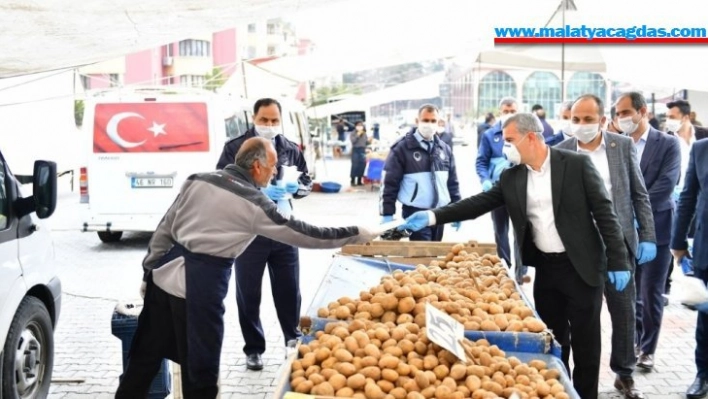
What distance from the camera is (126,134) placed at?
11.0 meters

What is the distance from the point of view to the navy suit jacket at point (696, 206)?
515cm

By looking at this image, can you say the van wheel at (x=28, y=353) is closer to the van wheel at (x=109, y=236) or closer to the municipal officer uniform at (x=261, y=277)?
the municipal officer uniform at (x=261, y=277)

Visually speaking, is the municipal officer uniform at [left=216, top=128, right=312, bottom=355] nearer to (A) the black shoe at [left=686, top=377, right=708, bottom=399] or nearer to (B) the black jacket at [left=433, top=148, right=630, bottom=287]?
(B) the black jacket at [left=433, top=148, right=630, bottom=287]

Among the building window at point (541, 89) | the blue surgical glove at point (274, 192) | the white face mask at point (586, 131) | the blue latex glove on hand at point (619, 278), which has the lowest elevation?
the blue latex glove on hand at point (619, 278)

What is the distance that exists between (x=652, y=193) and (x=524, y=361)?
265 centimetres

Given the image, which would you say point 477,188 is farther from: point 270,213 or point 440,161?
point 270,213

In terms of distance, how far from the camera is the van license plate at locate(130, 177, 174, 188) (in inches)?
432

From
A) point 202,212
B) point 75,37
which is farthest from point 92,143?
point 202,212

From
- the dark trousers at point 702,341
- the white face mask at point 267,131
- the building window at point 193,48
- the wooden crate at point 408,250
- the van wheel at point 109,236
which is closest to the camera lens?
the dark trousers at point 702,341

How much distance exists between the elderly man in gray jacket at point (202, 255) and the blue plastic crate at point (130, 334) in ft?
1.63

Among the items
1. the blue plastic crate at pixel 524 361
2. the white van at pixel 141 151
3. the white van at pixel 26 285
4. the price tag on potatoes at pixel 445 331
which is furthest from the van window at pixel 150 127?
the price tag on potatoes at pixel 445 331

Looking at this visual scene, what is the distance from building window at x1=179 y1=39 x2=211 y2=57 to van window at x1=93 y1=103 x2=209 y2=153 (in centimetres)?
5191

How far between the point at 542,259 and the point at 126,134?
7867 millimetres

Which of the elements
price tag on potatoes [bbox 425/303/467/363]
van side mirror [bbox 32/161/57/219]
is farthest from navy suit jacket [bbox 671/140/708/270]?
van side mirror [bbox 32/161/57/219]
